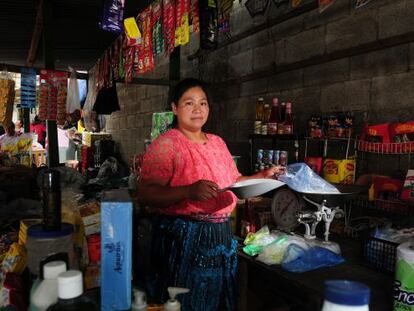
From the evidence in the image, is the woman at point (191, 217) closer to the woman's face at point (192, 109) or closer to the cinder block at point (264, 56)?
the woman's face at point (192, 109)

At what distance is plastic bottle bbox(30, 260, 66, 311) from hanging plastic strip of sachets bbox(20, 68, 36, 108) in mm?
4955

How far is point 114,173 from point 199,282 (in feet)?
16.2

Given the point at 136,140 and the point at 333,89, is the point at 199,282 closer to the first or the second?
the point at 333,89

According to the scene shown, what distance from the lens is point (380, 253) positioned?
5.69 feet

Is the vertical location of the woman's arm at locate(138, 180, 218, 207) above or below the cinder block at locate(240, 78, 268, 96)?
below

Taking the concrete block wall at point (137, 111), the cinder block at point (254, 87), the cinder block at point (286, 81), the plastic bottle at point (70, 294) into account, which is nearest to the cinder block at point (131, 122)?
the concrete block wall at point (137, 111)

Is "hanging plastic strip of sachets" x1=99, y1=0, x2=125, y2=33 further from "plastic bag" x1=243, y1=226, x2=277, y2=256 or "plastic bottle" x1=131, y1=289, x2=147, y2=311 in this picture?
"plastic bottle" x1=131, y1=289, x2=147, y2=311

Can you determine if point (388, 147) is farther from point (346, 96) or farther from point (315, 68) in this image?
point (315, 68)

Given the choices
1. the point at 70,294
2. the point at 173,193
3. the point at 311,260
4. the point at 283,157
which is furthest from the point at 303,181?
the point at 70,294

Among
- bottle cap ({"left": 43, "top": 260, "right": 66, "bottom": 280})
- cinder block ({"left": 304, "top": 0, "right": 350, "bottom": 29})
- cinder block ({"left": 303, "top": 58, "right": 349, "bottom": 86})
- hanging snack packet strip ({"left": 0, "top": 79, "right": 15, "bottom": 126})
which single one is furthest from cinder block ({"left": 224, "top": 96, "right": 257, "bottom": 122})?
bottle cap ({"left": 43, "top": 260, "right": 66, "bottom": 280})

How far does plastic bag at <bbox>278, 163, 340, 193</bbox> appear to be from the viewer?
1696 mm

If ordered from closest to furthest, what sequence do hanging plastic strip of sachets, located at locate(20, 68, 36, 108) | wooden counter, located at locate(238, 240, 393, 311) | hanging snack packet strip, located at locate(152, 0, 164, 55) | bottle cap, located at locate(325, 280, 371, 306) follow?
bottle cap, located at locate(325, 280, 371, 306), wooden counter, located at locate(238, 240, 393, 311), hanging snack packet strip, located at locate(152, 0, 164, 55), hanging plastic strip of sachets, located at locate(20, 68, 36, 108)

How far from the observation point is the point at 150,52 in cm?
384

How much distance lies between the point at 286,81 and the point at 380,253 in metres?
1.90
